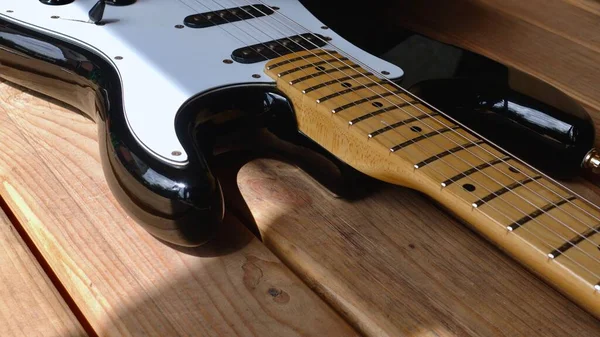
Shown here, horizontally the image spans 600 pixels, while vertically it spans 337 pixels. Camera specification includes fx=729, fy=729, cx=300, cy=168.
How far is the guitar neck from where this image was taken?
0.48 meters

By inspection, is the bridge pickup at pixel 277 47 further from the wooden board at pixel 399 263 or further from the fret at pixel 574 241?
the fret at pixel 574 241

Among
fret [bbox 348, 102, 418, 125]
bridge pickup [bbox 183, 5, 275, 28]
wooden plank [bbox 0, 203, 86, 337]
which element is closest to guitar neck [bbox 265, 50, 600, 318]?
fret [bbox 348, 102, 418, 125]

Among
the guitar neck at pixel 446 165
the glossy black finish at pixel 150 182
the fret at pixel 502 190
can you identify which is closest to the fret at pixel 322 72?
the guitar neck at pixel 446 165

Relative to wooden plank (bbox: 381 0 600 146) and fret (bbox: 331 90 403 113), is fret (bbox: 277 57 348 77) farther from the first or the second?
wooden plank (bbox: 381 0 600 146)

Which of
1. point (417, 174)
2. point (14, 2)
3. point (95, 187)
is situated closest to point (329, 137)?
point (417, 174)

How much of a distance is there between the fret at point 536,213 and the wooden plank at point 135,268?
0.17 metres

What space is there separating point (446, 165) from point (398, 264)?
0.12 m

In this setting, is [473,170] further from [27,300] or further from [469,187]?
[27,300]

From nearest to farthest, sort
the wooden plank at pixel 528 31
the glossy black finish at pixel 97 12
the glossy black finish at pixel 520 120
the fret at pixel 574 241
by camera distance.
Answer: the fret at pixel 574 241
the glossy black finish at pixel 520 120
the glossy black finish at pixel 97 12
the wooden plank at pixel 528 31

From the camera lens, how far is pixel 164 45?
76 cm

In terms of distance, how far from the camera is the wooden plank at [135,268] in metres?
0.58

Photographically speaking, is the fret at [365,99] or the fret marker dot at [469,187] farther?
the fret at [365,99]

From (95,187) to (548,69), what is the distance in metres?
0.58

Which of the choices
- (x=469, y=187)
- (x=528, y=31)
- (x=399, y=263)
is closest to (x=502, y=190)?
(x=469, y=187)
